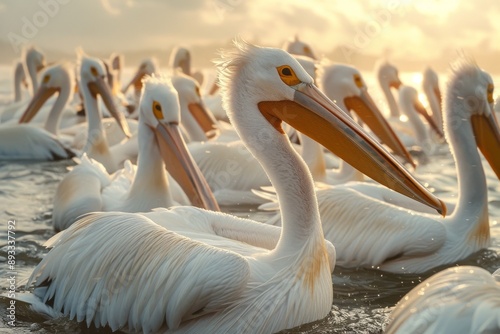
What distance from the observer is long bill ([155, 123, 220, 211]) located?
4.96m

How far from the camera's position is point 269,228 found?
156 inches

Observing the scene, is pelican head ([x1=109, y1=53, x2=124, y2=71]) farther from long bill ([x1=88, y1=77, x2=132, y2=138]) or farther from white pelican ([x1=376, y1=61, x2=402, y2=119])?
long bill ([x1=88, y1=77, x2=132, y2=138])

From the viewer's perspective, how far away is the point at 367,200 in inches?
190

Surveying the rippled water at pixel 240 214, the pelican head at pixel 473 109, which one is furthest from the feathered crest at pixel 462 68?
the rippled water at pixel 240 214

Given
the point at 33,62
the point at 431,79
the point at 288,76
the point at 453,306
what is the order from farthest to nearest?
the point at 33,62, the point at 431,79, the point at 288,76, the point at 453,306

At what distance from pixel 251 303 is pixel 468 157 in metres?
2.15

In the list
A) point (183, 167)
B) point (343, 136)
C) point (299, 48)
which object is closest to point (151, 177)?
point (183, 167)

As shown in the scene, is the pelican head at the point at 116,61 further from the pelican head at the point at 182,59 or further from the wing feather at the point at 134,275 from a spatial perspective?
the wing feather at the point at 134,275

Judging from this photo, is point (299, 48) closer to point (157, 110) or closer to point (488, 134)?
point (157, 110)

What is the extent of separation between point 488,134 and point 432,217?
67 cm

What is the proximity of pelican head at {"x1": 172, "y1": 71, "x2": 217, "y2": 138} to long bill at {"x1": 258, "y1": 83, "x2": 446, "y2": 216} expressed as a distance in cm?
423


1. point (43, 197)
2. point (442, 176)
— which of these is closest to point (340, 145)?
point (43, 197)

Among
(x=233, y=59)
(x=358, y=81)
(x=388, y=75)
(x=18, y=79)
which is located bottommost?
(x=18, y=79)

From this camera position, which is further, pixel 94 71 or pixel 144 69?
pixel 144 69
